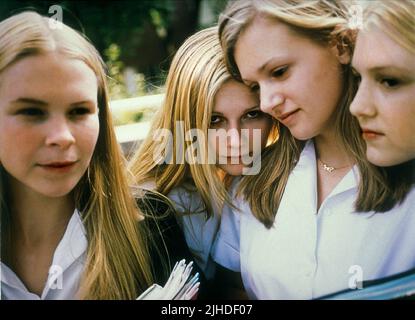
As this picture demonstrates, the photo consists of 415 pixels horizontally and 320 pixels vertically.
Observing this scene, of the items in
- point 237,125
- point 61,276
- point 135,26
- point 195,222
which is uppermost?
point 135,26

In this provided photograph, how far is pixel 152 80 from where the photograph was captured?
216cm

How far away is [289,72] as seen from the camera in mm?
2049

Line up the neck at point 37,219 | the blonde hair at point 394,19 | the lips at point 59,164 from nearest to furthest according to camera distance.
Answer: the blonde hair at point 394,19 → the lips at point 59,164 → the neck at point 37,219

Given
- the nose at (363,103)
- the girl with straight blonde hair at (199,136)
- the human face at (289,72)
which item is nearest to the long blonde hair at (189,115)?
the girl with straight blonde hair at (199,136)

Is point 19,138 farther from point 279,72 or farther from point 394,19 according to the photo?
point 394,19

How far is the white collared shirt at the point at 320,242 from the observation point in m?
2.11

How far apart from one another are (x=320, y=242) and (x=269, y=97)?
1.87 feet

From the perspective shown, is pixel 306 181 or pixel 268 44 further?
pixel 306 181

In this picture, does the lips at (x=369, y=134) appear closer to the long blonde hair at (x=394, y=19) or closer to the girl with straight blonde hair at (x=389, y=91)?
the girl with straight blonde hair at (x=389, y=91)

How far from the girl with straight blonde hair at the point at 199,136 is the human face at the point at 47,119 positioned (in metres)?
0.24

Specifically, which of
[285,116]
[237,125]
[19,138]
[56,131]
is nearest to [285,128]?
[285,116]

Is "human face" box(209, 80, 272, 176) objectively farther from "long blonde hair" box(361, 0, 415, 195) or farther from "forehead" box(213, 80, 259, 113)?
"long blonde hair" box(361, 0, 415, 195)

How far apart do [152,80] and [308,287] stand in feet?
3.18

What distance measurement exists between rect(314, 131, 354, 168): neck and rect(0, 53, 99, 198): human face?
840 millimetres
